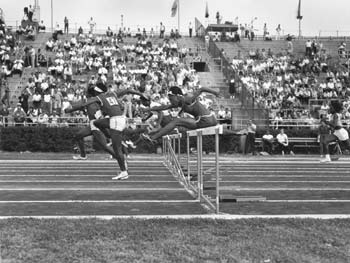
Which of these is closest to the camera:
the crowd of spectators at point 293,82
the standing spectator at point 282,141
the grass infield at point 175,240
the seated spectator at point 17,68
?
the grass infield at point 175,240

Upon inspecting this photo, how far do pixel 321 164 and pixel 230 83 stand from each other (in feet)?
45.0

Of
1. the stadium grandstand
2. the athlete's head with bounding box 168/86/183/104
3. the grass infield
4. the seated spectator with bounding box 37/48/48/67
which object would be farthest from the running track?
the seated spectator with bounding box 37/48/48/67

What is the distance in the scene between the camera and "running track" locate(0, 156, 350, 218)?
Answer: 27.3ft

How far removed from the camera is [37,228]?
6.50 m

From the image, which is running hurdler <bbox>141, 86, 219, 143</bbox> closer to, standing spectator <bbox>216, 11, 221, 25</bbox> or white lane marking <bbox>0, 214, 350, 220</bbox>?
white lane marking <bbox>0, 214, 350, 220</bbox>

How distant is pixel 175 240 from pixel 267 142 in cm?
1996

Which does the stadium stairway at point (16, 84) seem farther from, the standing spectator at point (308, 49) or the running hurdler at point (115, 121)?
the standing spectator at point (308, 49)

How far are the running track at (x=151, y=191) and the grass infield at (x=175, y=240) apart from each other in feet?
3.72

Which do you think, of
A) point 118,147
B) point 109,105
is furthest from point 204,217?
point 109,105

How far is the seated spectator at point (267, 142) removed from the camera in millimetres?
25469

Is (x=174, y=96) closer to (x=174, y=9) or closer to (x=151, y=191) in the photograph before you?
(x=151, y=191)

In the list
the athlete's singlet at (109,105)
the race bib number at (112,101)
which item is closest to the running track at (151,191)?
the athlete's singlet at (109,105)

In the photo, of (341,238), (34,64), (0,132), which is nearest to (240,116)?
(0,132)

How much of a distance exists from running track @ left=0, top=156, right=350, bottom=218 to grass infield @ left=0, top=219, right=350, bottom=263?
44.6 inches
